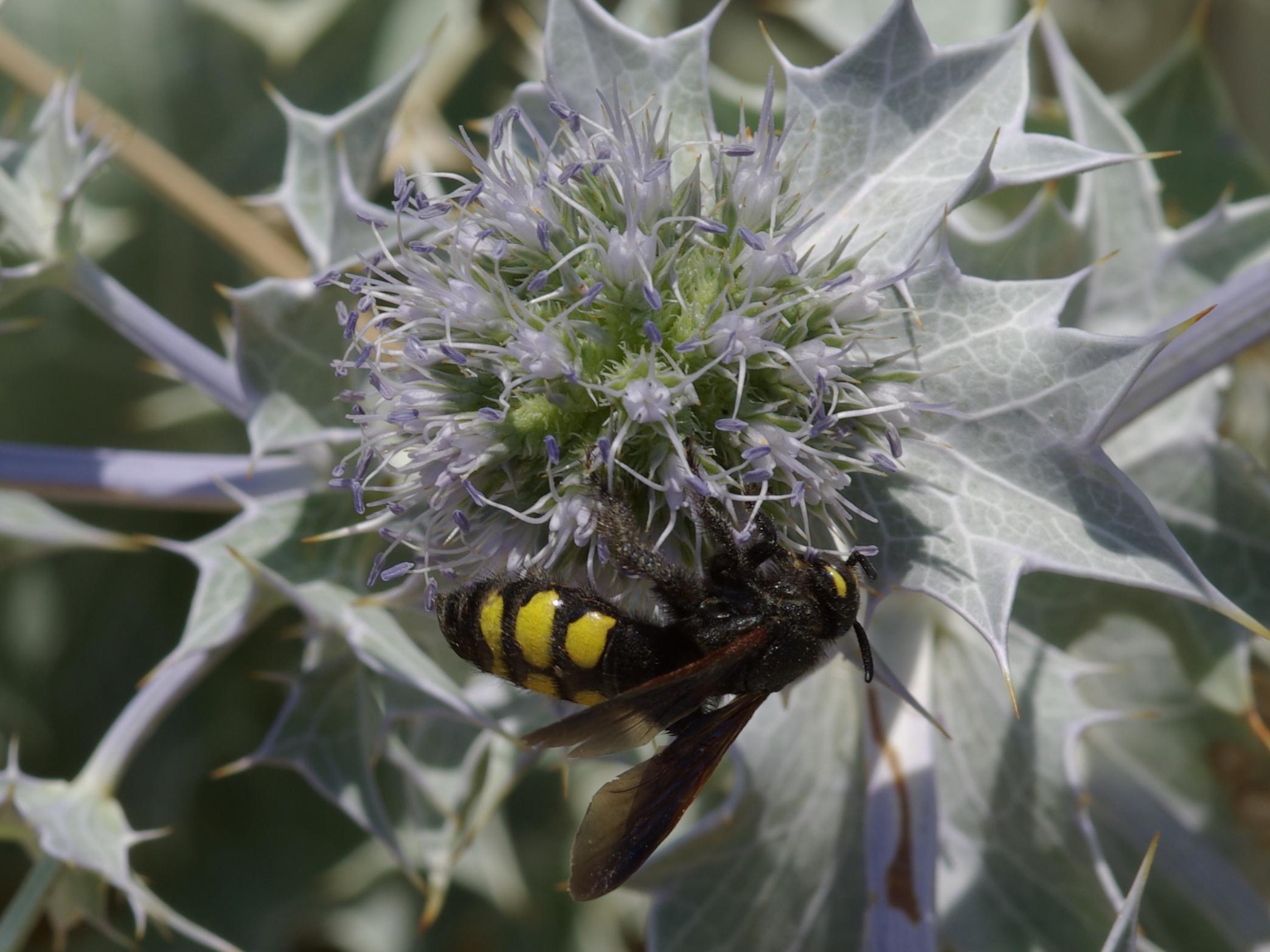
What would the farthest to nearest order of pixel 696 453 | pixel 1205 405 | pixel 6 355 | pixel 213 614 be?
pixel 6 355, pixel 1205 405, pixel 213 614, pixel 696 453

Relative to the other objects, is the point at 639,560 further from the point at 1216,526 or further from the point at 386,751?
the point at 1216,526

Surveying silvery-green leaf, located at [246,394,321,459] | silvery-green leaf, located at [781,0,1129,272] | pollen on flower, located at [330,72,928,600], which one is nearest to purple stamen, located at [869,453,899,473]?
pollen on flower, located at [330,72,928,600]

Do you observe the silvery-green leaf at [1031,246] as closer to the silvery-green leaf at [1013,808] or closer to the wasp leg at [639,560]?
the silvery-green leaf at [1013,808]

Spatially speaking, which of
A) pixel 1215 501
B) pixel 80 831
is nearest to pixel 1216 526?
pixel 1215 501

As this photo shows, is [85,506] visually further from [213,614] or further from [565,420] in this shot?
[565,420]

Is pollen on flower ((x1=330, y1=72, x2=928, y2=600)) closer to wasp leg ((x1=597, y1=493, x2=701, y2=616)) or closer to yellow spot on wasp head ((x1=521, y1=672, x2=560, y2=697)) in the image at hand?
wasp leg ((x1=597, y1=493, x2=701, y2=616))

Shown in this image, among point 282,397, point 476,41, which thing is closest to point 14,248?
point 282,397
